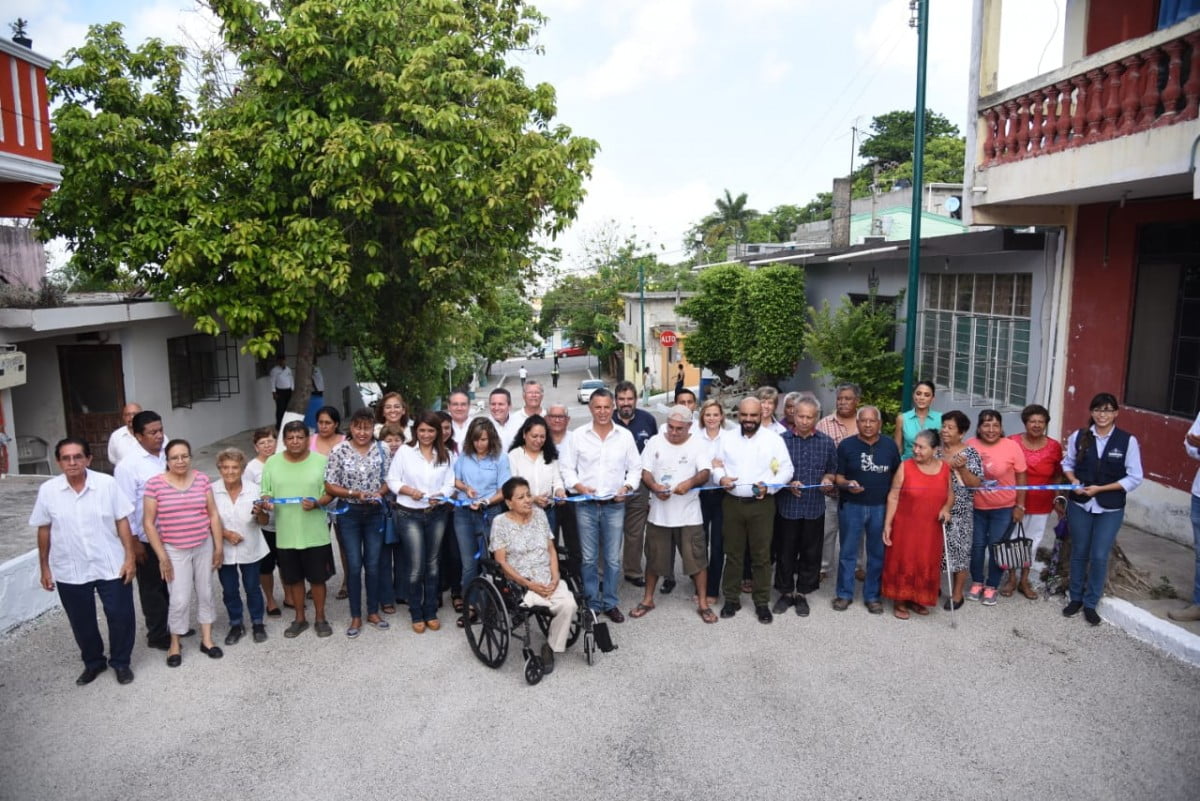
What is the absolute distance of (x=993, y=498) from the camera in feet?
21.4

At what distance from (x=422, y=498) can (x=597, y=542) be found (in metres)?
1.36

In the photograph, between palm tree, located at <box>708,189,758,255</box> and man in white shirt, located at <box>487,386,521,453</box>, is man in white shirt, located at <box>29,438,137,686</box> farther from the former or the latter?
palm tree, located at <box>708,189,758,255</box>

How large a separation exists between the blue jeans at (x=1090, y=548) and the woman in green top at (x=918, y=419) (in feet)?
4.32

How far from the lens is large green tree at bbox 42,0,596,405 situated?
11516 millimetres

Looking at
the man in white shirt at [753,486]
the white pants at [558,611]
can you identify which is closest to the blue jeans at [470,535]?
the white pants at [558,611]

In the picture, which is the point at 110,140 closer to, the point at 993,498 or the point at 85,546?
the point at 85,546

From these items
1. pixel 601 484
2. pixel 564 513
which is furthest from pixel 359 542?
pixel 601 484

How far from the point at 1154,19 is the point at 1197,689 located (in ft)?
22.2

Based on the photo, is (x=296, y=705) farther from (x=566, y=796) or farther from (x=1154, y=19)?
(x=1154, y=19)

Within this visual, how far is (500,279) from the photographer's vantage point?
1483cm

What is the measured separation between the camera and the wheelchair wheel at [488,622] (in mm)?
5535

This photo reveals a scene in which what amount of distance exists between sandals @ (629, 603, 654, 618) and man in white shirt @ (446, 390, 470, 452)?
192 centimetres

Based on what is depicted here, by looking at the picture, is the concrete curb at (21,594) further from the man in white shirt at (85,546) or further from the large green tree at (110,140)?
the large green tree at (110,140)

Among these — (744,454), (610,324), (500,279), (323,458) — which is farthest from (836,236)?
(610,324)
